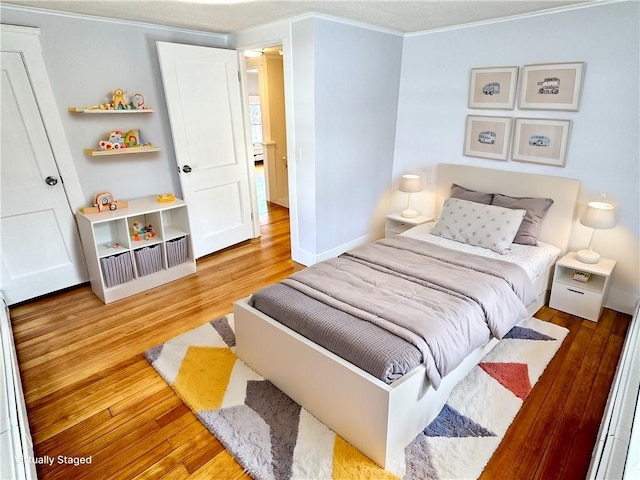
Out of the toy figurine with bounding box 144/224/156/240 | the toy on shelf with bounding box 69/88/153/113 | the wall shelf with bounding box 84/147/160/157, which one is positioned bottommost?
the toy figurine with bounding box 144/224/156/240

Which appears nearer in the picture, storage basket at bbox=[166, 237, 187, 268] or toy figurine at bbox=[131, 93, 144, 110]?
toy figurine at bbox=[131, 93, 144, 110]

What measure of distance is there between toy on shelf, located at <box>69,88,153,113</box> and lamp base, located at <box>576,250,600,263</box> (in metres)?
3.69

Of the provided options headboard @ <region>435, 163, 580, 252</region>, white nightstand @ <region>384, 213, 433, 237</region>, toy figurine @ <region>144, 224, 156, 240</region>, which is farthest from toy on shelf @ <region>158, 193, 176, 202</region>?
headboard @ <region>435, 163, 580, 252</region>

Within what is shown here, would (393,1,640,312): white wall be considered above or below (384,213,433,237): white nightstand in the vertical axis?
above

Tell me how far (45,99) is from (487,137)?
3.62 metres

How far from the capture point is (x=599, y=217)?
8.60 ft

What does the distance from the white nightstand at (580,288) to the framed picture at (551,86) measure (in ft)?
3.86

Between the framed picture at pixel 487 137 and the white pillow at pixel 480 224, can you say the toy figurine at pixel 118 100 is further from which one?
the framed picture at pixel 487 137

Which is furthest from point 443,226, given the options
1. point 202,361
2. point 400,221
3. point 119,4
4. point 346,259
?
point 119,4

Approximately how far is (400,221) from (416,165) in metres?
0.63

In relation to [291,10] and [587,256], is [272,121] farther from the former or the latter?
[587,256]

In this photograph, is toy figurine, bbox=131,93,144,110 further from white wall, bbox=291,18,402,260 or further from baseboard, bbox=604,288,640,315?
baseboard, bbox=604,288,640,315

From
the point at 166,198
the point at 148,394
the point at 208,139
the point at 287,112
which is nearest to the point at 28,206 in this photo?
the point at 166,198

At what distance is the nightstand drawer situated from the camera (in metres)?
2.72
